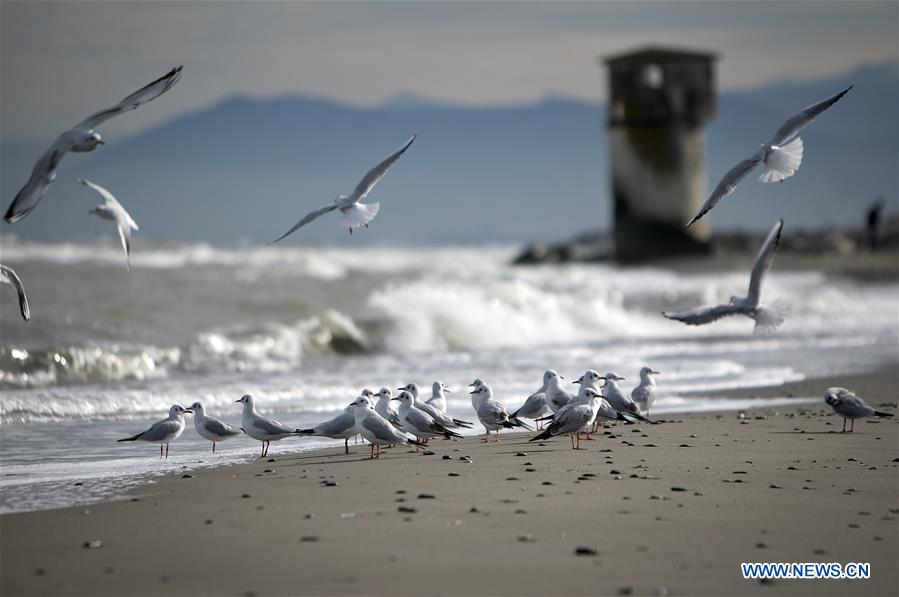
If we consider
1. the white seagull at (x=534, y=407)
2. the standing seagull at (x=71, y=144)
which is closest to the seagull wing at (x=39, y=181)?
the standing seagull at (x=71, y=144)

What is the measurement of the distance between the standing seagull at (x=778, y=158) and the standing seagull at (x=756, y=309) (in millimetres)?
432

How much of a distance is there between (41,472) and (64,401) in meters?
3.45

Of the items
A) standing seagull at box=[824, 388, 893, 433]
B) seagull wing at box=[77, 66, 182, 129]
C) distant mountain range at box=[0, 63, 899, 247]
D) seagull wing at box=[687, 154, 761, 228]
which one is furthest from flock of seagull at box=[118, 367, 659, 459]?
distant mountain range at box=[0, 63, 899, 247]

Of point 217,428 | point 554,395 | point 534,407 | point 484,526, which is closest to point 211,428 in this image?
point 217,428

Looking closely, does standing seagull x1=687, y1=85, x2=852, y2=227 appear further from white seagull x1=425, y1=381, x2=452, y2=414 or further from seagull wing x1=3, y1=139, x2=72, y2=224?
seagull wing x1=3, y1=139, x2=72, y2=224

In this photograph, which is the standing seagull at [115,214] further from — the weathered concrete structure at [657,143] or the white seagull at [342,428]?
the weathered concrete structure at [657,143]

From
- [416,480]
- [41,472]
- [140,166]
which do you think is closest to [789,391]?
[416,480]

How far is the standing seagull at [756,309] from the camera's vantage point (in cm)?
956

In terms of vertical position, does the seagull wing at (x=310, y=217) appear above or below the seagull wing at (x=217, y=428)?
above

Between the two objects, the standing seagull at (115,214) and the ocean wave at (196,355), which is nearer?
the standing seagull at (115,214)

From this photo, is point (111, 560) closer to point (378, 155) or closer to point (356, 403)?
point (356, 403)

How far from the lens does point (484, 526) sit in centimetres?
605

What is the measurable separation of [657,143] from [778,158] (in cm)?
2968

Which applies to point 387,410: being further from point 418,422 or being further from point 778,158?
point 778,158
